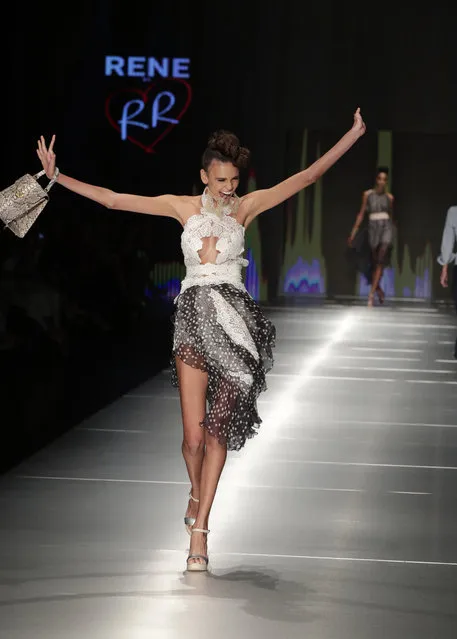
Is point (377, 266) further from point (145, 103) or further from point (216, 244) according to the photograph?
point (216, 244)

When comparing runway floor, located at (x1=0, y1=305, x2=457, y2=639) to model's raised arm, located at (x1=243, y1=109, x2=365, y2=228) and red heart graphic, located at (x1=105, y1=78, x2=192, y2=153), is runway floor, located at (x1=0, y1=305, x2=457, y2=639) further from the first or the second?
red heart graphic, located at (x1=105, y1=78, x2=192, y2=153)

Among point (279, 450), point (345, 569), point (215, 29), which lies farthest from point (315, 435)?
point (215, 29)

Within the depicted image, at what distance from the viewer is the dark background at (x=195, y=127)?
1230 centimetres

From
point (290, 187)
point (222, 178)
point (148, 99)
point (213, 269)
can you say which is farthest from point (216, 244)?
point (148, 99)

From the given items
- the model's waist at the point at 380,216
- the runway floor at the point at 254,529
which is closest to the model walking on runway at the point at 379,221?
the model's waist at the point at 380,216

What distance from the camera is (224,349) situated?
4898mm

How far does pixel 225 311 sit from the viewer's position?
4941 millimetres

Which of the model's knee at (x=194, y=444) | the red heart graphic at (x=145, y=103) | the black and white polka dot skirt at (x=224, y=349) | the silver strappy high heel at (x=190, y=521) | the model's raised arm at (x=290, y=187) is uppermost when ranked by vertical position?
the red heart graphic at (x=145, y=103)

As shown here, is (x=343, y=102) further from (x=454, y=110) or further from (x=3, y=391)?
(x=3, y=391)

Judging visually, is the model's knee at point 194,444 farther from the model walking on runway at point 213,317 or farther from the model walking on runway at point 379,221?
the model walking on runway at point 379,221

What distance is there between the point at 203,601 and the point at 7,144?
1152cm

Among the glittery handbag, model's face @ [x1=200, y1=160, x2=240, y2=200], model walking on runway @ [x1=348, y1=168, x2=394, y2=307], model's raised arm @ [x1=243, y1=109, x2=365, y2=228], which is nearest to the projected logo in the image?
model walking on runway @ [x1=348, y1=168, x2=394, y2=307]

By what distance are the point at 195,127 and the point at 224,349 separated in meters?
14.4

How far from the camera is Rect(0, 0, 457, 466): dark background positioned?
12.3 meters
